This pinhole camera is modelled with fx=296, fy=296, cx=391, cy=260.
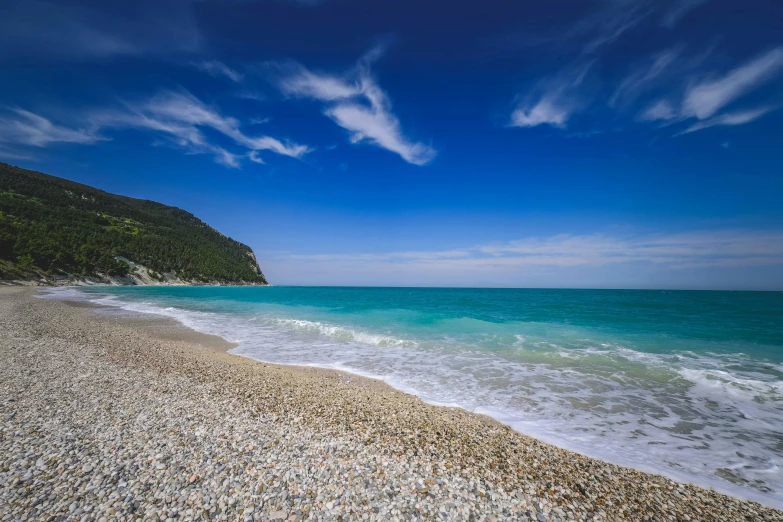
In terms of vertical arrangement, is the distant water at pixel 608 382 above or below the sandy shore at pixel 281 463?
below

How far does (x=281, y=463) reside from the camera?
4051mm

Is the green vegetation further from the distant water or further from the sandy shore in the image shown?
the sandy shore

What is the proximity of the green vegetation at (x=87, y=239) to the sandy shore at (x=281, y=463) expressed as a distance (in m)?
74.9

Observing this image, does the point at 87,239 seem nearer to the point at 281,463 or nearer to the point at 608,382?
the point at 281,463

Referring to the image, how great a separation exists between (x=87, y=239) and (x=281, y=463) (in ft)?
342

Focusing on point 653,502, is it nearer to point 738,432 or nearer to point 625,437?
point 625,437

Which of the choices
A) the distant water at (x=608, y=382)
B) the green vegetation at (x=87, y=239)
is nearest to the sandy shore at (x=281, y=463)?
the distant water at (x=608, y=382)

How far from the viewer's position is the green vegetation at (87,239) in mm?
58031

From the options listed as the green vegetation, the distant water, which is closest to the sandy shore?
the distant water

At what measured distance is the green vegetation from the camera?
5803 centimetres

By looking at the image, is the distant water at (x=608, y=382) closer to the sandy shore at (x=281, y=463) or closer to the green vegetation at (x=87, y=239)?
the sandy shore at (x=281, y=463)

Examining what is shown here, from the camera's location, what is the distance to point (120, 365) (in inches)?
332

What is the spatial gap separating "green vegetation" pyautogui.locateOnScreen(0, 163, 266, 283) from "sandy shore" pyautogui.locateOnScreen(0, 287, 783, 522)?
7486cm

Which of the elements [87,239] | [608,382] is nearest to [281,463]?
[608,382]
